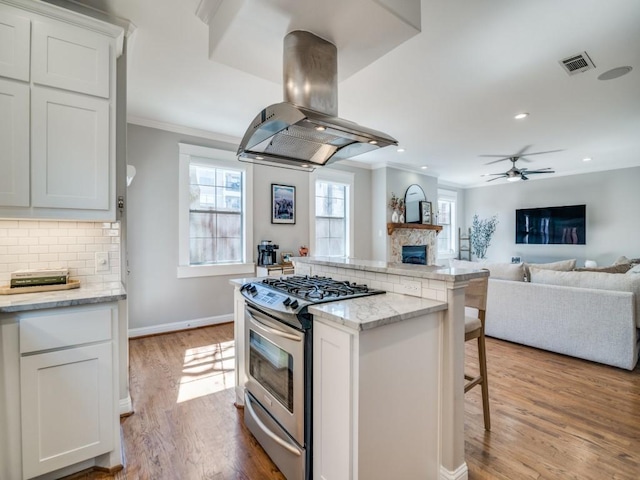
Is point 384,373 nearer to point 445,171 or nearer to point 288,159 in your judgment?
point 288,159

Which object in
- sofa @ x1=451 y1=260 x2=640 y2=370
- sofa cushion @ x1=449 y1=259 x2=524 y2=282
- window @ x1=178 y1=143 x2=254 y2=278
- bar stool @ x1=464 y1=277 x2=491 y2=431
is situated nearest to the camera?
bar stool @ x1=464 y1=277 x2=491 y2=431

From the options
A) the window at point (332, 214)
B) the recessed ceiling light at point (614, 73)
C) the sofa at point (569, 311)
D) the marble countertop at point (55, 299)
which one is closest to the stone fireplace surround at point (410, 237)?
the window at point (332, 214)

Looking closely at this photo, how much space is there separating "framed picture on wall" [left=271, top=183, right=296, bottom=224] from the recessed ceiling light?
3800mm

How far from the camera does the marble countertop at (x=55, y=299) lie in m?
1.46

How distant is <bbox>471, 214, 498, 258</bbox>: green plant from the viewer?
7.91 metres

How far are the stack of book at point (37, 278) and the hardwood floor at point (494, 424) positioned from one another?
1090 mm

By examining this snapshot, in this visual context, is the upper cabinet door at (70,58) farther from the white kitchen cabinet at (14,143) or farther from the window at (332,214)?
the window at (332,214)

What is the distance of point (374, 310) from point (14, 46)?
7.98 feet

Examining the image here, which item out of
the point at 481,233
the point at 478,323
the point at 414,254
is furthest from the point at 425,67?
the point at 481,233

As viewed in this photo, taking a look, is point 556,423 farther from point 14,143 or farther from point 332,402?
point 14,143

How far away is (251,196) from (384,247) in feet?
9.65

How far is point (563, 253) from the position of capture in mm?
6750

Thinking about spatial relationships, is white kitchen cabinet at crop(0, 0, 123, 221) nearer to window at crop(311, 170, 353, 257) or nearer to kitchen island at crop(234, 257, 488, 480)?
kitchen island at crop(234, 257, 488, 480)

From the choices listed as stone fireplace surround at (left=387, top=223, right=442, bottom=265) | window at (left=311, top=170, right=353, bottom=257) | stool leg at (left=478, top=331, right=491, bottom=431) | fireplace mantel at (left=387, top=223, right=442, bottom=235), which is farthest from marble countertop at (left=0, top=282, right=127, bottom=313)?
fireplace mantel at (left=387, top=223, right=442, bottom=235)
